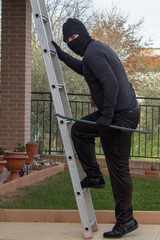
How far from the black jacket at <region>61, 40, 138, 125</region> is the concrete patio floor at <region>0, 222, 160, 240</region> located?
1.08 metres

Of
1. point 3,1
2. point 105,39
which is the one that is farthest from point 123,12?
point 3,1

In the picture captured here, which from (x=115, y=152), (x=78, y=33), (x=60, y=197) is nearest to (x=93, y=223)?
(x=115, y=152)

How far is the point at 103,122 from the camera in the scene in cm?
453

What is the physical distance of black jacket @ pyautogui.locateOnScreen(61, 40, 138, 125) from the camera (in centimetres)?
451

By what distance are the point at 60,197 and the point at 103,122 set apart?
7.07ft

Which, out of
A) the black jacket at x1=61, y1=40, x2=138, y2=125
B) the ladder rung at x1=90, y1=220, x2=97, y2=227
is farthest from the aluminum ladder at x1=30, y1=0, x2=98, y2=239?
the black jacket at x1=61, y1=40, x2=138, y2=125

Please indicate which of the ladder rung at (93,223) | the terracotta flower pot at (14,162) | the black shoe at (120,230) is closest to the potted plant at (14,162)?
the terracotta flower pot at (14,162)

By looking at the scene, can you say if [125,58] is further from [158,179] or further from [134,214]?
[134,214]

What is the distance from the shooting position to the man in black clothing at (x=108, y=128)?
466 cm

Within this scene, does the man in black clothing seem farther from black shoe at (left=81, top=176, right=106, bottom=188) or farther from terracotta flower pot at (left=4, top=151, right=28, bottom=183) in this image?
terracotta flower pot at (left=4, top=151, right=28, bottom=183)

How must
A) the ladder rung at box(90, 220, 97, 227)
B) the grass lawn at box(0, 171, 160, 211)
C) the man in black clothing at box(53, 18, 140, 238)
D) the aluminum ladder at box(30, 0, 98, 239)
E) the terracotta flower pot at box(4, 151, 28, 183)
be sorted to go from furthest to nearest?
the terracotta flower pot at box(4, 151, 28, 183) < the grass lawn at box(0, 171, 160, 211) < the ladder rung at box(90, 220, 97, 227) < the aluminum ladder at box(30, 0, 98, 239) < the man in black clothing at box(53, 18, 140, 238)

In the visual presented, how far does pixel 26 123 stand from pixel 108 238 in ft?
14.6

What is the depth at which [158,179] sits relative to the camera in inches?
351

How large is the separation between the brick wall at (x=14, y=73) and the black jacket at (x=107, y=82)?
423 centimetres
